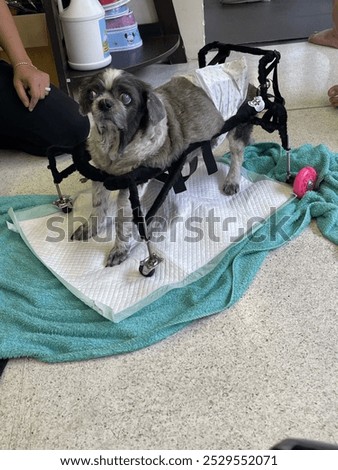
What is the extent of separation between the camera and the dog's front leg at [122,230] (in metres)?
1.27

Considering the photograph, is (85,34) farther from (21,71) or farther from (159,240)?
(159,240)

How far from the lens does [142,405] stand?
3.17 ft

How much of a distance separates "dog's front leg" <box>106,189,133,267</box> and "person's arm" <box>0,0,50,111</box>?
0.57 metres

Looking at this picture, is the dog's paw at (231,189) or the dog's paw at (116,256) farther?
the dog's paw at (231,189)

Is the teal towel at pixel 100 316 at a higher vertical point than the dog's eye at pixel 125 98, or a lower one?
lower

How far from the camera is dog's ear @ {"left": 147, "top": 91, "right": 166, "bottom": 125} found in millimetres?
1150

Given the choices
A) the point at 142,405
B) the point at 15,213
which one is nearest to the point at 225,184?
the point at 15,213

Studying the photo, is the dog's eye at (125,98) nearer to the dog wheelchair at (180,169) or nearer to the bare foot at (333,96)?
the dog wheelchair at (180,169)

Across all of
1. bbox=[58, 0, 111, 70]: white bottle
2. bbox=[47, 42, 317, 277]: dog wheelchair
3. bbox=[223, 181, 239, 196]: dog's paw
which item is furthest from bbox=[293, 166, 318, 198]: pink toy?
bbox=[58, 0, 111, 70]: white bottle

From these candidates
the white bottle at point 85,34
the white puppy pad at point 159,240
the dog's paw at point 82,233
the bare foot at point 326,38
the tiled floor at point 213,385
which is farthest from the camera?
the bare foot at point 326,38

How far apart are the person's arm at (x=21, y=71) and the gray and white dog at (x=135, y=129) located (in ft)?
1.48

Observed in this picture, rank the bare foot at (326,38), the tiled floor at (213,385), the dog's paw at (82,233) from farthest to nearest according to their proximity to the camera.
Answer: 1. the bare foot at (326,38)
2. the dog's paw at (82,233)
3. the tiled floor at (213,385)

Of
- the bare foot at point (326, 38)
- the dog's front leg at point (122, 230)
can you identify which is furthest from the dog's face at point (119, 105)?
the bare foot at point (326, 38)

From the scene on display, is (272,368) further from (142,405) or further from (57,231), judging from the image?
(57,231)
